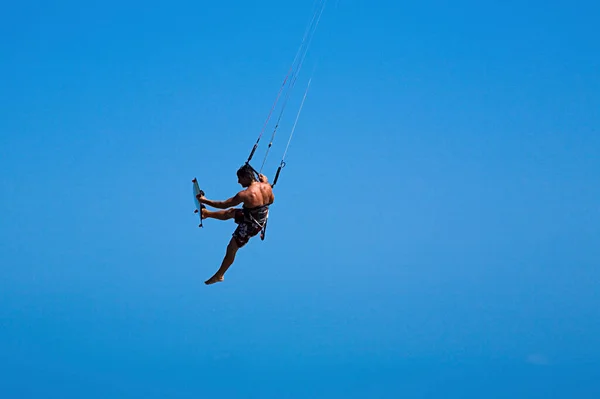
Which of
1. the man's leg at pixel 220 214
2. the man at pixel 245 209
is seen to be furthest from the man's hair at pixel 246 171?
the man's leg at pixel 220 214

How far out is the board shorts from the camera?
59.2ft

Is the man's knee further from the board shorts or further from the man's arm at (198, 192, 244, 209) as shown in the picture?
the man's arm at (198, 192, 244, 209)

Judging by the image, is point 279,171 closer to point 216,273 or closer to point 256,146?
point 256,146

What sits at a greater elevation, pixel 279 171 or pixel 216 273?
pixel 279 171

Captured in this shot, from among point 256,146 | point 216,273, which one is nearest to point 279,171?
point 256,146

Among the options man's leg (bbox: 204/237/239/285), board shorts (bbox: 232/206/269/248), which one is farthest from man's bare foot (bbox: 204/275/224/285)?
board shorts (bbox: 232/206/269/248)

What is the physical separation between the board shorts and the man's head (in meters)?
0.52

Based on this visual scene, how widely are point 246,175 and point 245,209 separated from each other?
0.68m

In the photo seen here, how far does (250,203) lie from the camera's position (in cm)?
1788

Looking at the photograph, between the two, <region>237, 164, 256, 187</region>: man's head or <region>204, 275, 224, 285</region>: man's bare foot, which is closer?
<region>237, 164, 256, 187</region>: man's head

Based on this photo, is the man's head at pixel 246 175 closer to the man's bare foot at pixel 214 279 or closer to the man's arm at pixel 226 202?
the man's arm at pixel 226 202

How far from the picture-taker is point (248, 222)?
18094 millimetres

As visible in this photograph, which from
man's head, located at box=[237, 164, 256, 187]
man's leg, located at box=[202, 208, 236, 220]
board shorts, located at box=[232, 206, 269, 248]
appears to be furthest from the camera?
man's leg, located at box=[202, 208, 236, 220]

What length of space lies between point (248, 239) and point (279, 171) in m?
1.43
